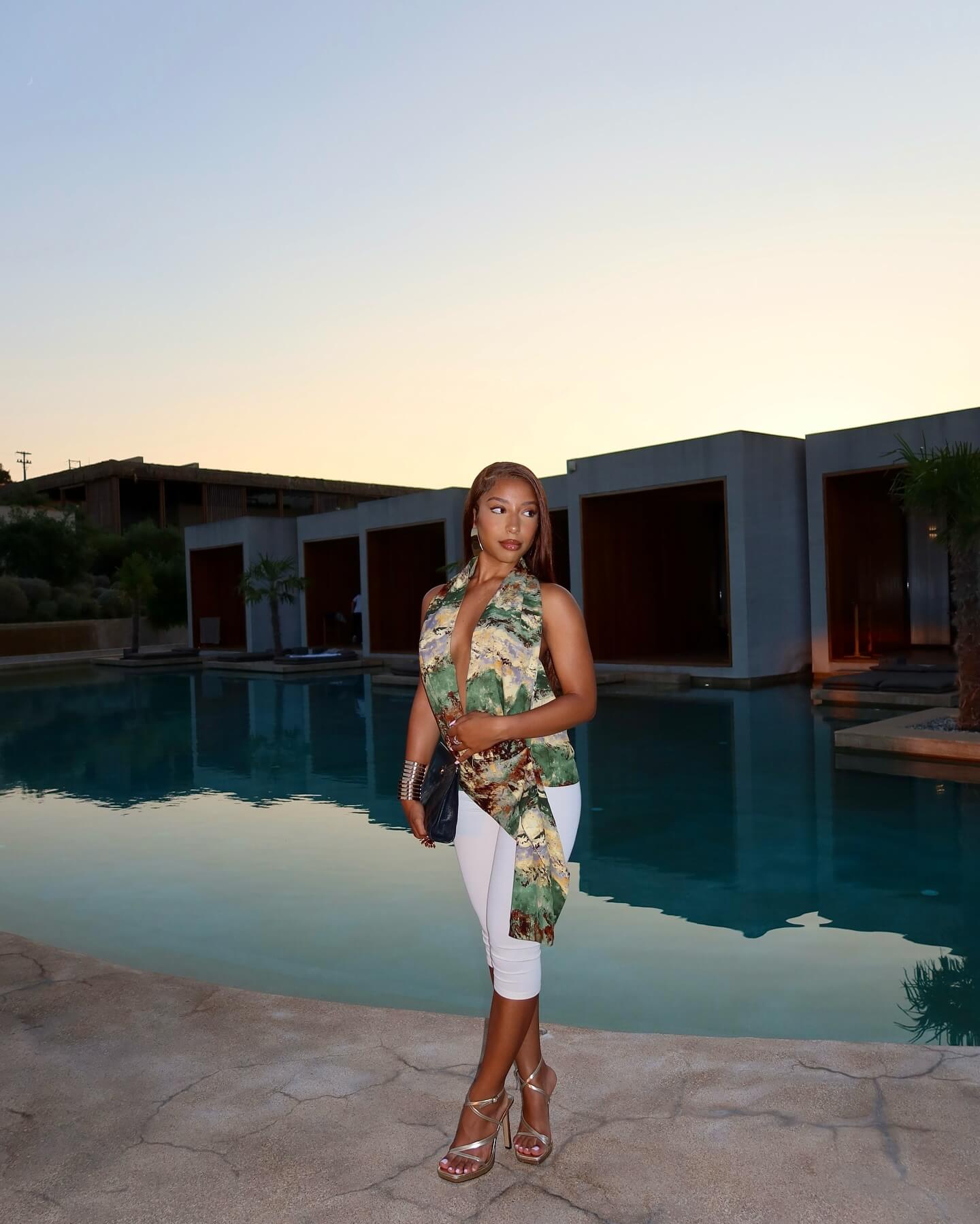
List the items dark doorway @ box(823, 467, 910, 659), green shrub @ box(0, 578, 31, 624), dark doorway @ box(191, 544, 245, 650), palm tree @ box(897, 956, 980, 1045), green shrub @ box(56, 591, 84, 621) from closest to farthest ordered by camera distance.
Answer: palm tree @ box(897, 956, 980, 1045)
dark doorway @ box(823, 467, 910, 659)
dark doorway @ box(191, 544, 245, 650)
green shrub @ box(0, 578, 31, 624)
green shrub @ box(56, 591, 84, 621)

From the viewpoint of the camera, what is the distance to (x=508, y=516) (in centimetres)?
220

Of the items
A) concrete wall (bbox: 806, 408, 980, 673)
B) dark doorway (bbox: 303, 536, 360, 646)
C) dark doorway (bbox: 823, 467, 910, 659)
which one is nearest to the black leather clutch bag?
concrete wall (bbox: 806, 408, 980, 673)

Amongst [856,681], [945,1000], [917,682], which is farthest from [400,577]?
[945,1000]

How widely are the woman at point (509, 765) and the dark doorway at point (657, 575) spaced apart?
13408mm

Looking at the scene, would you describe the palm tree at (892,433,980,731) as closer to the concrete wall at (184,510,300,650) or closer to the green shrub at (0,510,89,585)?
the concrete wall at (184,510,300,650)

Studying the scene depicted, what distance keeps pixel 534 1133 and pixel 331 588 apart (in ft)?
75.0

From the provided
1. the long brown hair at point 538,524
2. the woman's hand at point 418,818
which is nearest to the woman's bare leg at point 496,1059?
the woman's hand at point 418,818

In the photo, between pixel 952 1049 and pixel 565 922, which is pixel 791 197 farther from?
pixel 952 1049

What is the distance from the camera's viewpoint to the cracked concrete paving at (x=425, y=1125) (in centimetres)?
193

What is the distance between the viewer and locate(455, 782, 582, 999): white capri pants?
2070mm

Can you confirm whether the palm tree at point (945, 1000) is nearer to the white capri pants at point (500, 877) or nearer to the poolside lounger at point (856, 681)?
the white capri pants at point (500, 877)

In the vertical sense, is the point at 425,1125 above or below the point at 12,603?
below

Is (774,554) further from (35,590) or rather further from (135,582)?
(35,590)

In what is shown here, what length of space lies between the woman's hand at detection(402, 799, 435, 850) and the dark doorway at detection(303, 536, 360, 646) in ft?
70.0
